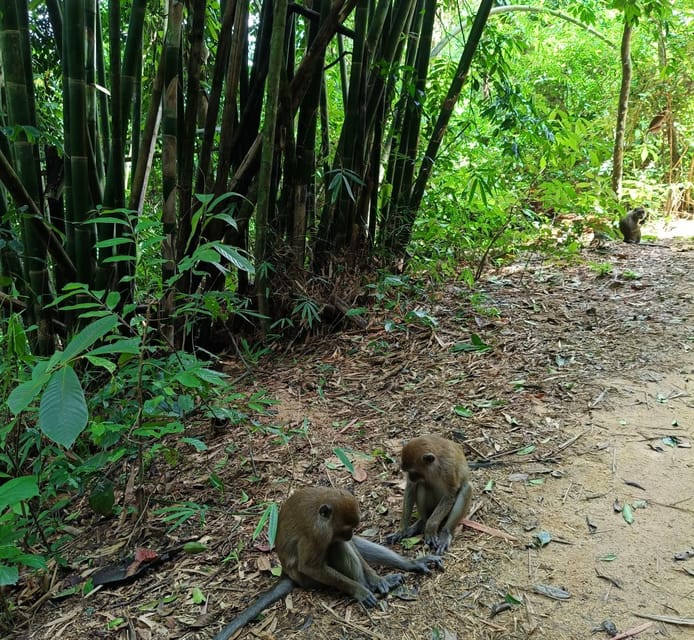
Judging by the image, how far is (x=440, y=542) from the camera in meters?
2.39

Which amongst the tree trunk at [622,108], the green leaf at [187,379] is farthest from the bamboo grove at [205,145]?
the tree trunk at [622,108]

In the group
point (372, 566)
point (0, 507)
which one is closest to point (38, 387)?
point (0, 507)

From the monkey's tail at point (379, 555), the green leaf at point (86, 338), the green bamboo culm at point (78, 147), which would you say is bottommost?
the monkey's tail at point (379, 555)

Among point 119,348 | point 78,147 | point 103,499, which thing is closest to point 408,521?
point 103,499

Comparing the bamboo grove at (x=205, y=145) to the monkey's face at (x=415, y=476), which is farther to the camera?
the bamboo grove at (x=205, y=145)

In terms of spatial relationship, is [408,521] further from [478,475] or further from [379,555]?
[478,475]

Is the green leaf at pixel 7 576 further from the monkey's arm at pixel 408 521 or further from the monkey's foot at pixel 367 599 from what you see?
the monkey's arm at pixel 408 521

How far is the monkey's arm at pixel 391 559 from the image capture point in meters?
2.27

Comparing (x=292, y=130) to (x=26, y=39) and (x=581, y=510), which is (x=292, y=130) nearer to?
(x=26, y=39)

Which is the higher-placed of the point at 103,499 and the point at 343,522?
the point at 343,522

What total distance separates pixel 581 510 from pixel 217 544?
1589mm

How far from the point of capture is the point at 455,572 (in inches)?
87.0

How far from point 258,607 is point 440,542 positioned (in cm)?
78

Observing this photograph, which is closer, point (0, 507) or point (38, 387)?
point (38, 387)
